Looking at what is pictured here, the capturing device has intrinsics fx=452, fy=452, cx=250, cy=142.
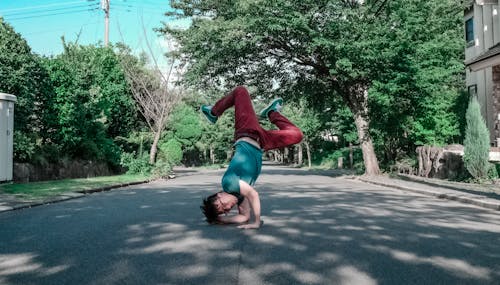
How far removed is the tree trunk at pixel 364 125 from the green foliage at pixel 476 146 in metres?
6.57

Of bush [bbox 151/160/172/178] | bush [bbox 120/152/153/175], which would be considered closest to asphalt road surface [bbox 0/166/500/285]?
bush [bbox 151/160/172/178]

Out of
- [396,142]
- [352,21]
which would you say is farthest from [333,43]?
[396,142]

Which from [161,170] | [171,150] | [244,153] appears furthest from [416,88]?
[171,150]

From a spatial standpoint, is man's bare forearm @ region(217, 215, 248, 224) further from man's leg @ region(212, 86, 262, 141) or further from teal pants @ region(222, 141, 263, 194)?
man's leg @ region(212, 86, 262, 141)

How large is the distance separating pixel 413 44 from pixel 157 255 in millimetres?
17997

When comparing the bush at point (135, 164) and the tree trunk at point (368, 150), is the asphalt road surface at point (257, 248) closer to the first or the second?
the tree trunk at point (368, 150)

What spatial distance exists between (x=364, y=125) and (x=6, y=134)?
1631cm

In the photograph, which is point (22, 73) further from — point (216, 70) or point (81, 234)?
point (81, 234)

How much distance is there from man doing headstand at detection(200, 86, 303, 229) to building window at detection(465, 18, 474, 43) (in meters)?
22.7

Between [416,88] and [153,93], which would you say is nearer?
[416,88]

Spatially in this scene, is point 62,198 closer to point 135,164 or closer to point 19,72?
point 19,72

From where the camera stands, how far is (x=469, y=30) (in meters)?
25.8

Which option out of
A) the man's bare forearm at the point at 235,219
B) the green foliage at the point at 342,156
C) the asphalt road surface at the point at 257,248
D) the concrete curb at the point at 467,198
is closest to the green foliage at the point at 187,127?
the green foliage at the point at 342,156

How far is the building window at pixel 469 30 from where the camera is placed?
2542 centimetres
